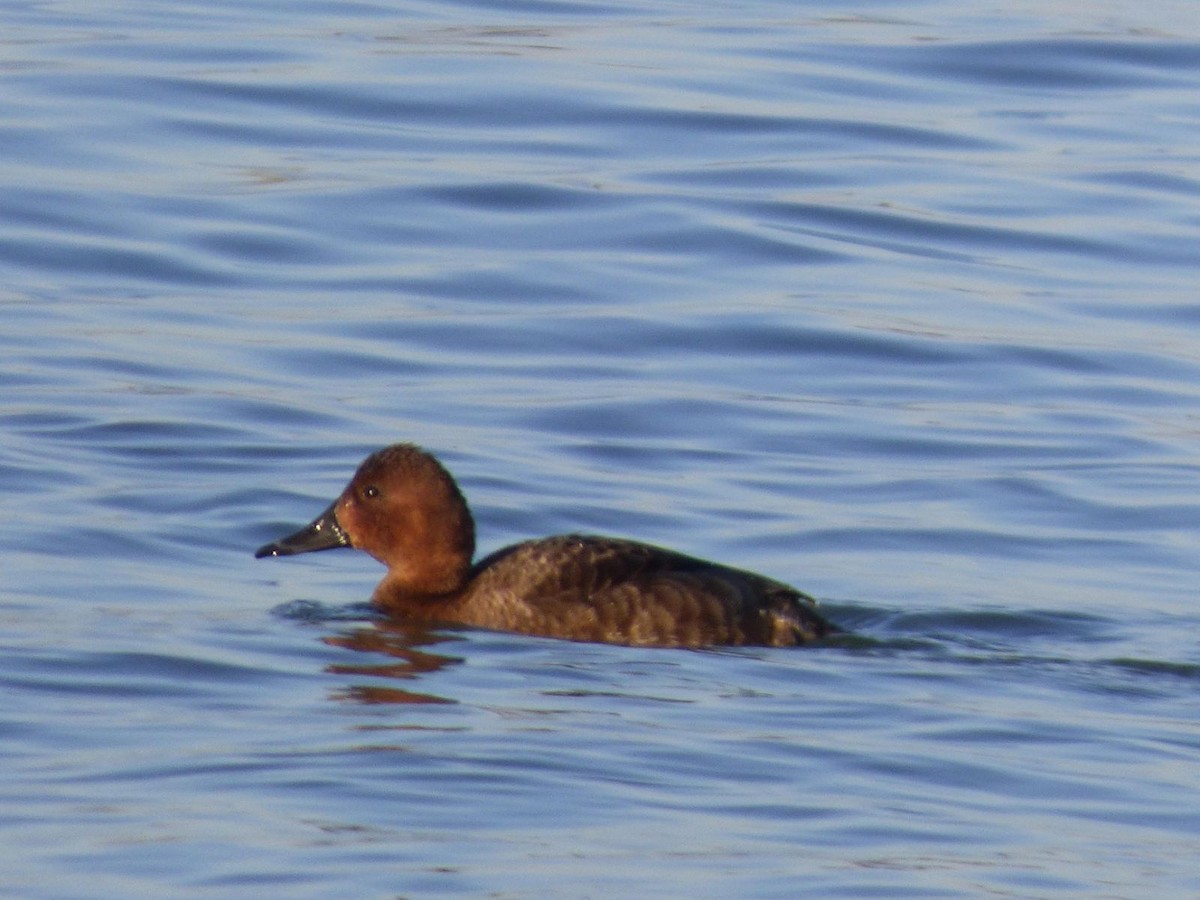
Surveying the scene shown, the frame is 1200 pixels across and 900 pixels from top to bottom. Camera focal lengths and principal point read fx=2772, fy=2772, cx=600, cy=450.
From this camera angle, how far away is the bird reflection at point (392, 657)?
8.47 metres

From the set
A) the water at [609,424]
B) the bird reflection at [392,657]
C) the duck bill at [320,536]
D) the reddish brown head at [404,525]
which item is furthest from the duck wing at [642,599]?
the duck bill at [320,536]

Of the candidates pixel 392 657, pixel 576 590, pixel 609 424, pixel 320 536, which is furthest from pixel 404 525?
pixel 609 424

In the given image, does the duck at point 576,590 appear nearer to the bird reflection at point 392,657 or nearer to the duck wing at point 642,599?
the duck wing at point 642,599

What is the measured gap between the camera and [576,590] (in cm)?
956

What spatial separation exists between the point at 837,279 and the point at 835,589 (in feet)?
18.4

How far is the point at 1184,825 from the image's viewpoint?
23.8 feet

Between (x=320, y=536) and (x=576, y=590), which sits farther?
Result: (x=320, y=536)

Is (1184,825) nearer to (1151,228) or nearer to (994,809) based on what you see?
(994,809)

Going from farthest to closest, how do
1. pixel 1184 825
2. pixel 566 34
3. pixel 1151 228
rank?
1. pixel 566 34
2. pixel 1151 228
3. pixel 1184 825

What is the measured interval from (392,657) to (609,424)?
144 inches

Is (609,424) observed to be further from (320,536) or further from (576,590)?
(576,590)

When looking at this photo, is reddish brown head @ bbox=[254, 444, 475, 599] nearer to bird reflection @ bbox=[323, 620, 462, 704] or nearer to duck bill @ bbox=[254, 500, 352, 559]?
duck bill @ bbox=[254, 500, 352, 559]

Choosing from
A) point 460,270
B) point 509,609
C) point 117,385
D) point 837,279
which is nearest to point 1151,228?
point 837,279

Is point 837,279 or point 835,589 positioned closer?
point 835,589
